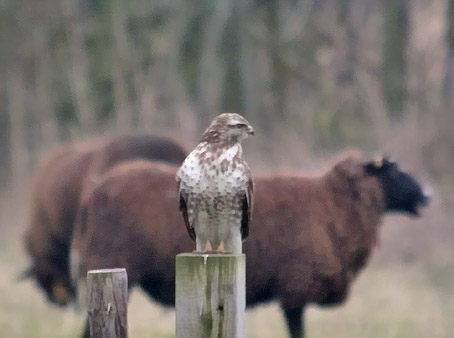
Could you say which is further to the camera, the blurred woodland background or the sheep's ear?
the blurred woodland background

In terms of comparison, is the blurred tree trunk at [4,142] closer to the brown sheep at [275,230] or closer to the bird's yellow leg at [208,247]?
the brown sheep at [275,230]

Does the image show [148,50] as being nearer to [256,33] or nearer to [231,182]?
[256,33]

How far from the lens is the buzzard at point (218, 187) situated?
4.95 meters

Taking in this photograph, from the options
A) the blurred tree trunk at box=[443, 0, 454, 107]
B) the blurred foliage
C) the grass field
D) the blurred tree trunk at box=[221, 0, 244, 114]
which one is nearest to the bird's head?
the grass field

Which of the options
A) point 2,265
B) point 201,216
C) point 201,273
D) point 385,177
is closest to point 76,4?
point 2,265

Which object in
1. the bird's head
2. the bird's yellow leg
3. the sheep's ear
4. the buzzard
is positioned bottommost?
the bird's yellow leg

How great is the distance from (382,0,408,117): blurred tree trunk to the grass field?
725 centimetres

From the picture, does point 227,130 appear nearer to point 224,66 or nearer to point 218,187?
point 218,187

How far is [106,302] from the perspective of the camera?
3574mm

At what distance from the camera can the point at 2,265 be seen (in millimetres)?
13672

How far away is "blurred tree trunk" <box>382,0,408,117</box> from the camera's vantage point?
67.5 feet

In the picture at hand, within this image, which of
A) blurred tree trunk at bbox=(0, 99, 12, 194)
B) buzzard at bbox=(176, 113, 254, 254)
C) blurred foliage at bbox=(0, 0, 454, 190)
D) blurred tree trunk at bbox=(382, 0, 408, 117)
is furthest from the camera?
blurred tree trunk at bbox=(382, 0, 408, 117)

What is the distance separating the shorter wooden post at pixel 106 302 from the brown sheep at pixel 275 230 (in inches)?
177

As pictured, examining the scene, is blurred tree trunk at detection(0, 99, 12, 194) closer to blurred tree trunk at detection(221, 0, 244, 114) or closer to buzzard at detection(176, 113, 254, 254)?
blurred tree trunk at detection(221, 0, 244, 114)
